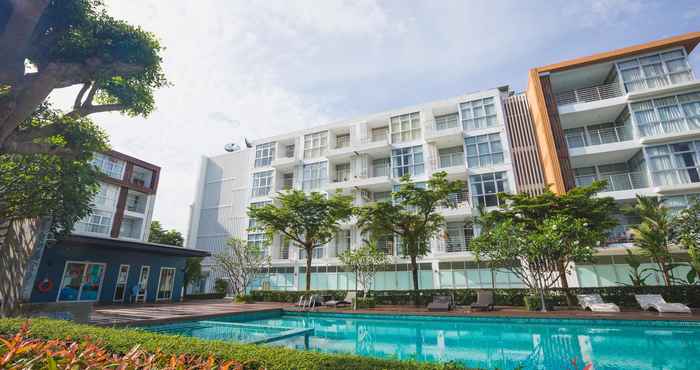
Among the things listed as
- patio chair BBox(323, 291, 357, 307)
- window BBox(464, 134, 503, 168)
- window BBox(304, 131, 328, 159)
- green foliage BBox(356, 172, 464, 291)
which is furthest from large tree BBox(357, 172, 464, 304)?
window BBox(304, 131, 328, 159)

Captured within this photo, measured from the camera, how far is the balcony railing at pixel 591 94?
71.5 feet

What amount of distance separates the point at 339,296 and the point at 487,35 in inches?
633

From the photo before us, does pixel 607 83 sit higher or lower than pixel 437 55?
higher

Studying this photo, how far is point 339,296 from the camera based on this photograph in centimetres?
2038

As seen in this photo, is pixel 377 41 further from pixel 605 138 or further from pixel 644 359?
pixel 605 138

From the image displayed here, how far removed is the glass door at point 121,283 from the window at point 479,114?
25297 mm

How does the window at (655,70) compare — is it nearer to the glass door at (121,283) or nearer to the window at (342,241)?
the window at (342,241)

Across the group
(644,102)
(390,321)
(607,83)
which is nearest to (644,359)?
(390,321)

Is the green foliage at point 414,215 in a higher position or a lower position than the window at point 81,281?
higher

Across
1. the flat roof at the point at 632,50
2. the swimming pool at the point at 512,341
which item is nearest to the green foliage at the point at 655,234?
the swimming pool at the point at 512,341

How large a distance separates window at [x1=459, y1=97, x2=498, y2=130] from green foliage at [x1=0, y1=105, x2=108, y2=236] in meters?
23.6

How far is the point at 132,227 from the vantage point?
32.5m

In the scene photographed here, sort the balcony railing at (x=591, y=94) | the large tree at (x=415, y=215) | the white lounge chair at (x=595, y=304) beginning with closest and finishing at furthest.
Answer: the white lounge chair at (x=595, y=304) → the large tree at (x=415, y=215) → the balcony railing at (x=591, y=94)

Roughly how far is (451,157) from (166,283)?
2277cm
